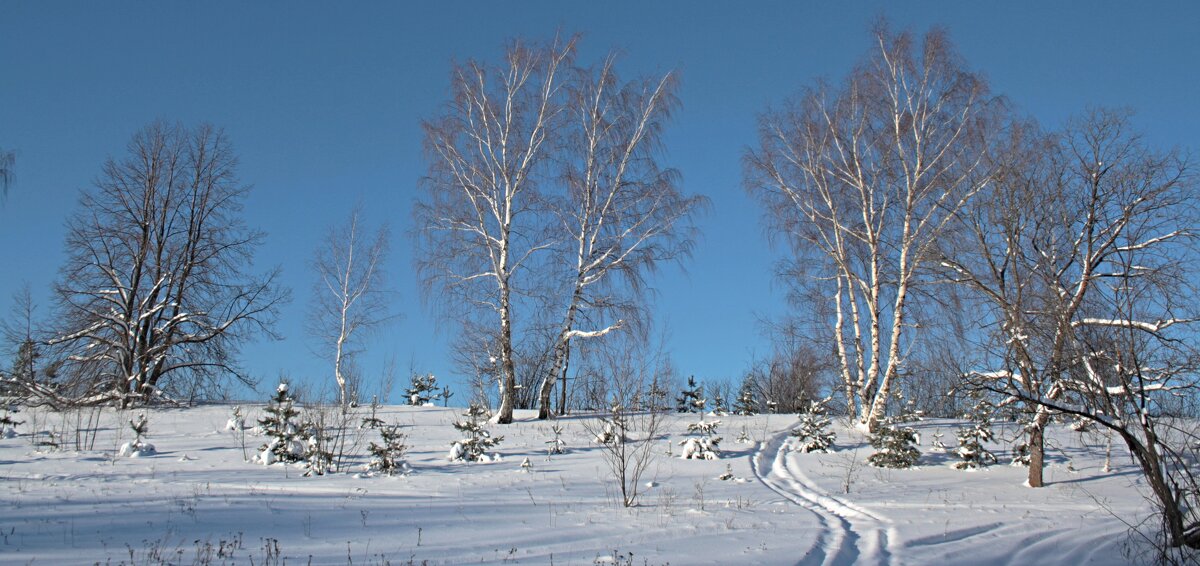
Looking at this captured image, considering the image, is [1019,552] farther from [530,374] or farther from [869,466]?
[530,374]

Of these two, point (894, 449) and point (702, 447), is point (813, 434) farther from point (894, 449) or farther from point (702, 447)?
point (702, 447)

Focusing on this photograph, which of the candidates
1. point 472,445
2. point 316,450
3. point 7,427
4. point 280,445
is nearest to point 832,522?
point 472,445

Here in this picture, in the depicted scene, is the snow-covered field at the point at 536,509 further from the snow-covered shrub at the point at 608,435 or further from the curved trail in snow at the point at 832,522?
the snow-covered shrub at the point at 608,435

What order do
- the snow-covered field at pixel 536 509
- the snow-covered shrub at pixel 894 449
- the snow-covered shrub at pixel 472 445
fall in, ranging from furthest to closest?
1. the snow-covered shrub at pixel 894 449
2. the snow-covered shrub at pixel 472 445
3. the snow-covered field at pixel 536 509

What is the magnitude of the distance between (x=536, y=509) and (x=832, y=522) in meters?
3.78

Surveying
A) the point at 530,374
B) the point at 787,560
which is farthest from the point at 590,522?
the point at 530,374

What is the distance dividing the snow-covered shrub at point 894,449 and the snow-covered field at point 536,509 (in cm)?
24

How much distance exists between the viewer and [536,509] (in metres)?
10.1

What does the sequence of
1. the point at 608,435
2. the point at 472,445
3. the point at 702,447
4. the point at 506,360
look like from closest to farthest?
the point at 608,435, the point at 472,445, the point at 702,447, the point at 506,360

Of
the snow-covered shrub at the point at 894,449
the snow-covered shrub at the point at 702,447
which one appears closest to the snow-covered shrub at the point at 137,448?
the snow-covered shrub at the point at 702,447

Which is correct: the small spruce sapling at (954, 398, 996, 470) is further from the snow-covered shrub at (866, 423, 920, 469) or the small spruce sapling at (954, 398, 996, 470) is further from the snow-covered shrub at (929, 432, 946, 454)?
the snow-covered shrub at (929, 432, 946, 454)

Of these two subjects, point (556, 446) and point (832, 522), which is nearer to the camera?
point (832, 522)

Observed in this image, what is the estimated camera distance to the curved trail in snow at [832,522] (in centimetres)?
793

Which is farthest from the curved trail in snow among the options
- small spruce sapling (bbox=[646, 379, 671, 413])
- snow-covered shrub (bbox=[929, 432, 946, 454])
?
snow-covered shrub (bbox=[929, 432, 946, 454])
